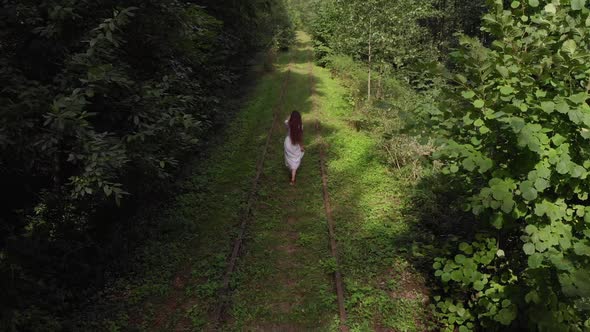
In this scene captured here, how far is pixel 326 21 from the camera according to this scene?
30.7 metres

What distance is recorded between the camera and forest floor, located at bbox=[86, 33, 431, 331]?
6.46m

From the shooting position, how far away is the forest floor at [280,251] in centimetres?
646

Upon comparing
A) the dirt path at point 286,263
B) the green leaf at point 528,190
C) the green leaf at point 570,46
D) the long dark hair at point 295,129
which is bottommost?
the dirt path at point 286,263

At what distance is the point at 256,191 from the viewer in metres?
10.6

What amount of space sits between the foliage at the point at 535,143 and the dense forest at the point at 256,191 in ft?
0.06

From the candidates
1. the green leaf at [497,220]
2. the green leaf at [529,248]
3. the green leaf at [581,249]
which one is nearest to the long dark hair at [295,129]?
the green leaf at [497,220]

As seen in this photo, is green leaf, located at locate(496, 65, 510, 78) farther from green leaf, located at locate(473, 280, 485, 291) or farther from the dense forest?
green leaf, located at locate(473, 280, 485, 291)

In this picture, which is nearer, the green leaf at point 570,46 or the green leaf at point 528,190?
the green leaf at point 570,46

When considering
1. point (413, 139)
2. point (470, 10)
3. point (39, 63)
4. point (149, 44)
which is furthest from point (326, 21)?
point (39, 63)

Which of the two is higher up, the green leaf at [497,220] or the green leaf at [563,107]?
the green leaf at [563,107]

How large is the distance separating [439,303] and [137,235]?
5.56 m

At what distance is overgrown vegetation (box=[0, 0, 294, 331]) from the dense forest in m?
0.03

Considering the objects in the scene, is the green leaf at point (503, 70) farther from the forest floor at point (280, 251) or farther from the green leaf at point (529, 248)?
the forest floor at point (280, 251)

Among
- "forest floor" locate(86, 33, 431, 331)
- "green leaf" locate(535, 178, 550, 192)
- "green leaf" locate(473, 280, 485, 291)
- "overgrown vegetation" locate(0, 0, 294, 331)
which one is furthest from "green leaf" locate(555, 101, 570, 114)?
"overgrown vegetation" locate(0, 0, 294, 331)
